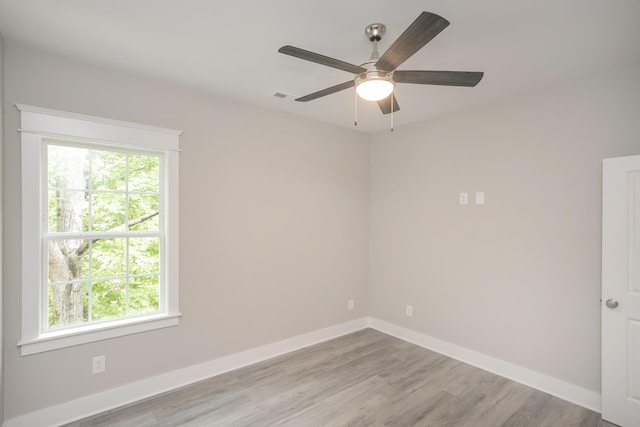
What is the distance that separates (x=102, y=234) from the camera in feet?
8.27

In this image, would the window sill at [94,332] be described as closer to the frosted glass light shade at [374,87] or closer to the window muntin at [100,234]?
the window muntin at [100,234]

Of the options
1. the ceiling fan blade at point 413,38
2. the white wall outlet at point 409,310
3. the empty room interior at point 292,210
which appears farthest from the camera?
the white wall outlet at point 409,310

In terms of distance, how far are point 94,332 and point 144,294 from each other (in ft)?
1.42

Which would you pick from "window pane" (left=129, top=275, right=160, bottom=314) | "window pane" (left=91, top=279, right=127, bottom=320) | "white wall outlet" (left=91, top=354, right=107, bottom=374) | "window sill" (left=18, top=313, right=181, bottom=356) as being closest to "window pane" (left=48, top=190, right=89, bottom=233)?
"window pane" (left=91, top=279, right=127, bottom=320)

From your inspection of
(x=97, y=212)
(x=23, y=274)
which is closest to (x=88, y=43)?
(x=97, y=212)

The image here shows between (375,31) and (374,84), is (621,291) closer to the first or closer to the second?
(374,84)

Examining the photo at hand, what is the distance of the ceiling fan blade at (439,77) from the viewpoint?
1.78 meters

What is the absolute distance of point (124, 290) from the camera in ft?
8.66

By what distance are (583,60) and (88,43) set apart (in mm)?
3480

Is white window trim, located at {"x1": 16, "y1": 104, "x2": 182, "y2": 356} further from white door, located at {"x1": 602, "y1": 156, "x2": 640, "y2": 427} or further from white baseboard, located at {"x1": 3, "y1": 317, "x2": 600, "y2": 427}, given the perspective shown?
white door, located at {"x1": 602, "y1": 156, "x2": 640, "y2": 427}

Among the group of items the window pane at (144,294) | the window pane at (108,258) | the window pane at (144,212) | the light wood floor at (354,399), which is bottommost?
the light wood floor at (354,399)

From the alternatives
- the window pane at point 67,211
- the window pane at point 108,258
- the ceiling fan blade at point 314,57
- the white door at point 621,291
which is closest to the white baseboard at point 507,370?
the white door at point 621,291

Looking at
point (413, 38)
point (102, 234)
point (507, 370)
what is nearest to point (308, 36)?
point (413, 38)

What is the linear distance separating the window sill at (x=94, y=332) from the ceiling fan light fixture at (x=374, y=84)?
7.81 feet
